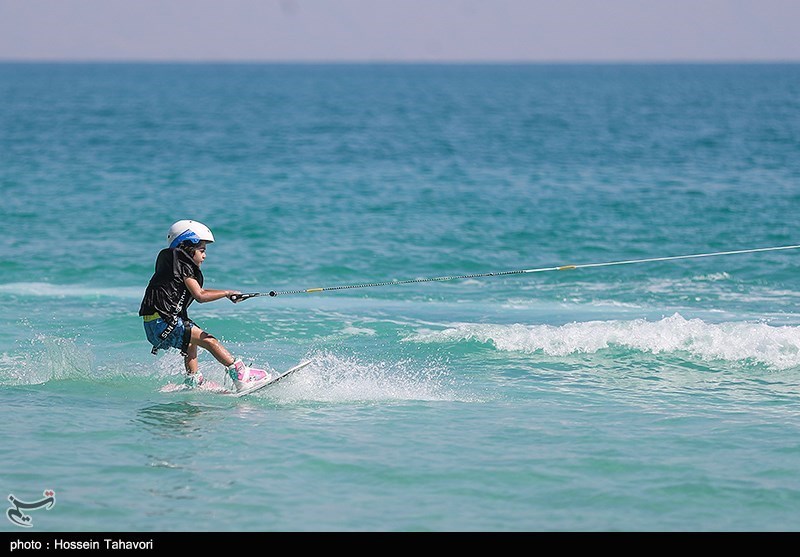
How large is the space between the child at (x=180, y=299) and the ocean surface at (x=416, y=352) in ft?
1.28

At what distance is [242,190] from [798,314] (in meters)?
18.6

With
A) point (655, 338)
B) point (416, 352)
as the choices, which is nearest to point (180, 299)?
point (416, 352)

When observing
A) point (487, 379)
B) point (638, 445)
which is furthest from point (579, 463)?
point (487, 379)

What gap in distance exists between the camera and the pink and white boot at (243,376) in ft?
34.6

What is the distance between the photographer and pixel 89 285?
1856cm

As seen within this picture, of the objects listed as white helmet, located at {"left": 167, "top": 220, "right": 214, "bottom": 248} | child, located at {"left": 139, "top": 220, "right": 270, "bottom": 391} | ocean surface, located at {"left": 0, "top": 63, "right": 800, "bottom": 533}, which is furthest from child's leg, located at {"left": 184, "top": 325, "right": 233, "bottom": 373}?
white helmet, located at {"left": 167, "top": 220, "right": 214, "bottom": 248}

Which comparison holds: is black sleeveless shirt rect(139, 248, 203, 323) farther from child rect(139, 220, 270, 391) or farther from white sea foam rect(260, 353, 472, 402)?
white sea foam rect(260, 353, 472, 402)

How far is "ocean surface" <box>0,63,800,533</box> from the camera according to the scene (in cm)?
800

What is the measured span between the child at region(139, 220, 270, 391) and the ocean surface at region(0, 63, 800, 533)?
392 mm

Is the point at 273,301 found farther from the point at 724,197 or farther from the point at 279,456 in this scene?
the point at 724,197

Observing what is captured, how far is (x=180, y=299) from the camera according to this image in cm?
1056

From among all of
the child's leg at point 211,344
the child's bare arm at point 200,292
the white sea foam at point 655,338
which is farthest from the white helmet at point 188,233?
the white sea foam at point 655,338

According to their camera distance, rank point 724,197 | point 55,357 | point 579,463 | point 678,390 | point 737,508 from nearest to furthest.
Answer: point 737,508 → point 579,463 → point 678,390 → point 55,357 → point 724,197

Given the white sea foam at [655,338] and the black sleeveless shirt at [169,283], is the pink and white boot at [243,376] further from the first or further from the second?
the white sea foam at [655,338]
